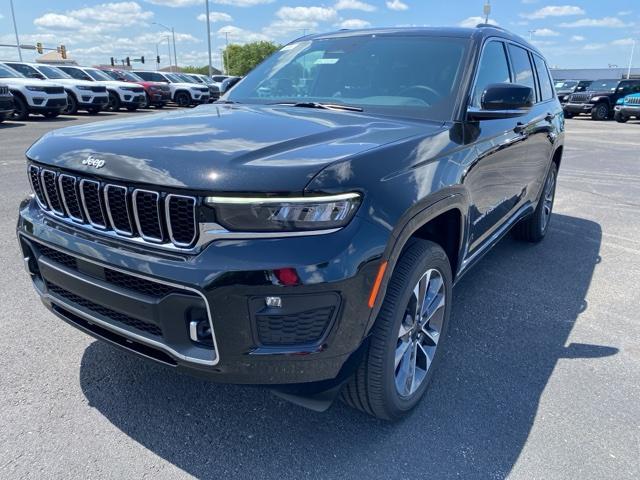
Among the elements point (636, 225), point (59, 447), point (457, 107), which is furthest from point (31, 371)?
point (636, 225)

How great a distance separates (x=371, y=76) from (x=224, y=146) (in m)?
1.49

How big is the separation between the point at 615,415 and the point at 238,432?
1.86 m

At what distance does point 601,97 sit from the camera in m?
24.4

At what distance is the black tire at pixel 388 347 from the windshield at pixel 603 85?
2711 cm

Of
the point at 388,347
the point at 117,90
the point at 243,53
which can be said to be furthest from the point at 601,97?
the point at 243,53

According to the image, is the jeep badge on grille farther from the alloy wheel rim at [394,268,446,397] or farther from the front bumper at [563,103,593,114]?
the front bumper at [563,103,593,114]

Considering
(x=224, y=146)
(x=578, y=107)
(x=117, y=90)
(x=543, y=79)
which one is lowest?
(x=578, y=107)

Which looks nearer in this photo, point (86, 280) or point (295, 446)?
point (86, 280)

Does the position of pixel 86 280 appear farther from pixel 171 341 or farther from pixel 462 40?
pixel 462 40

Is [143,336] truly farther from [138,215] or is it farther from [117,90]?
[117,90]

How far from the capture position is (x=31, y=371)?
275 cm

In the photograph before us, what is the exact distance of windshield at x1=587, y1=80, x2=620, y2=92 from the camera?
2469 centimetres

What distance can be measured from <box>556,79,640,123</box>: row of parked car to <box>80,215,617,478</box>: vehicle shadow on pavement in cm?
2396

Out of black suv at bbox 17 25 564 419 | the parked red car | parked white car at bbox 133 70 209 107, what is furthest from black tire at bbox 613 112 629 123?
black suv at bbox 17 25 564 419
